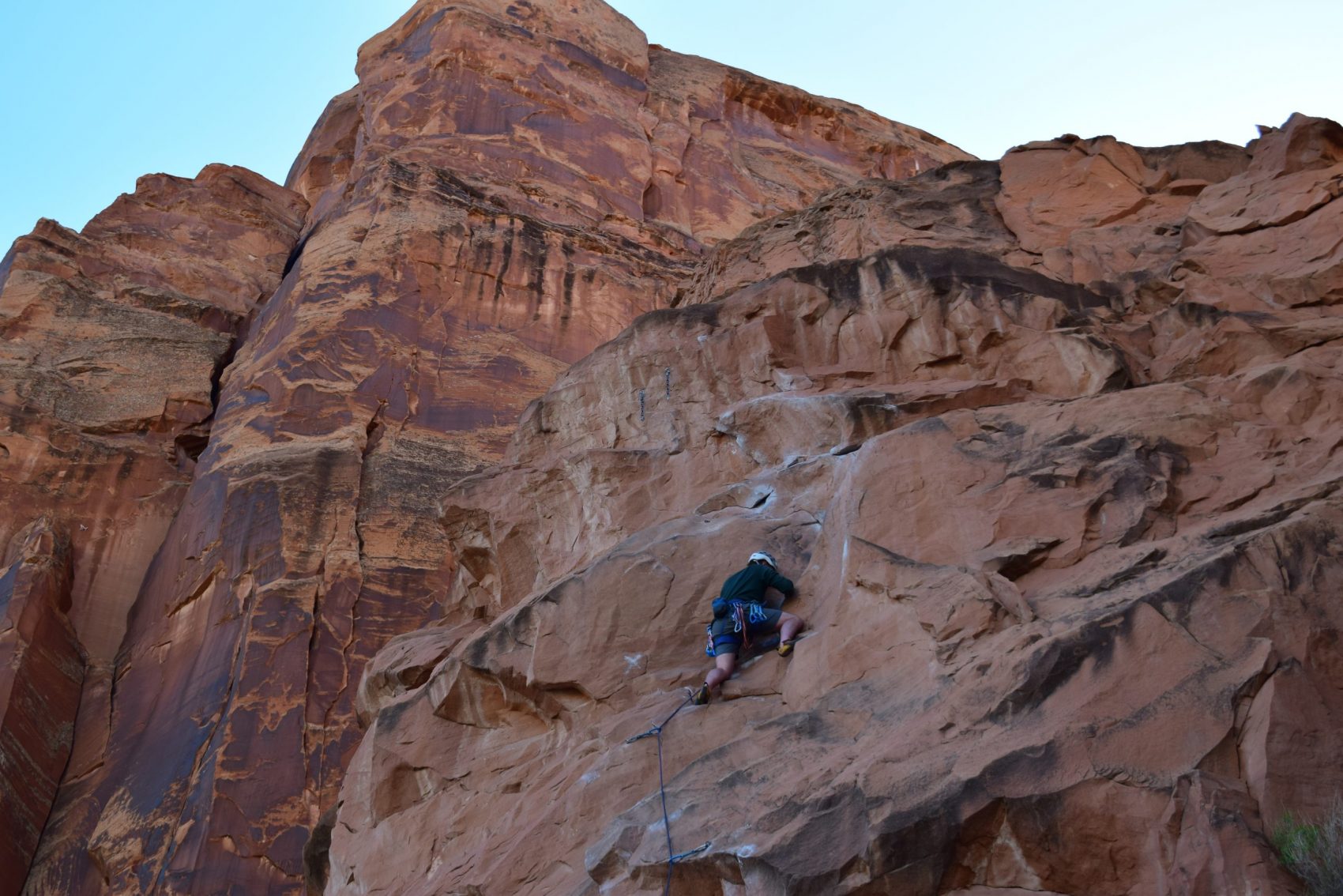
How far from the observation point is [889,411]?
45.3 feet

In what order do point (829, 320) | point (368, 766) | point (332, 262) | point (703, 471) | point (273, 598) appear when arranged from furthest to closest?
point (332, 262) → point (273, 598) → point (829, 320) → point (703, 471) → point (368, 766)

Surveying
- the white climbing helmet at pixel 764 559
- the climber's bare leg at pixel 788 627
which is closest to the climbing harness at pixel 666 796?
the climber's bare leg at pixel 788 627

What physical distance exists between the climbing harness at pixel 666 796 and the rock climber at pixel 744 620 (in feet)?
0.61

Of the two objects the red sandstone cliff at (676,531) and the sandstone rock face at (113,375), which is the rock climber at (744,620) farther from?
the sandstone rock face at (113,375)

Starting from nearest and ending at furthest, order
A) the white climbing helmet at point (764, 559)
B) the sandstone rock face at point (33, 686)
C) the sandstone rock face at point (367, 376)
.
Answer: the white climbing helmet at point (764, 559) → the sandstone rock face at point (367, 376) → the sandstone rock face at point (33, 686)

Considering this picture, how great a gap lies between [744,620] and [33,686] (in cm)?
1826

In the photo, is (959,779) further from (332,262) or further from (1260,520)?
(332,262)

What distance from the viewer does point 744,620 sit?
10.9 m

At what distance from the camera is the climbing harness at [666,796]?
855 centimetres

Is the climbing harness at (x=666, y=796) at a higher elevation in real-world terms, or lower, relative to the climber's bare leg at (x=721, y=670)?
lower

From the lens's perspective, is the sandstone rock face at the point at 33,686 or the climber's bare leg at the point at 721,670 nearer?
the climber's bare leg at the point at 721,670

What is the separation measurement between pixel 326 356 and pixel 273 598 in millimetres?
6795

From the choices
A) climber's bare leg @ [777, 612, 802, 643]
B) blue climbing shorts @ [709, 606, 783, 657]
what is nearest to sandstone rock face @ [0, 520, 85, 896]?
blue climbing shorts @ [709, 606, 783, 657]

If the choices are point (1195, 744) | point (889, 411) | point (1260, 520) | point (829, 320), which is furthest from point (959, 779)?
point (829, 320)
